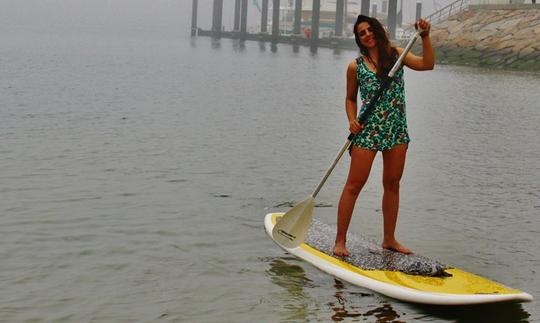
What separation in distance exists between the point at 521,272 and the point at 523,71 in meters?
40.8

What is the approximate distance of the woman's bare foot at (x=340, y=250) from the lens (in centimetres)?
748

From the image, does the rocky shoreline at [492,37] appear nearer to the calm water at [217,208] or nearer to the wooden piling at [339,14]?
the calm water at [217,208]

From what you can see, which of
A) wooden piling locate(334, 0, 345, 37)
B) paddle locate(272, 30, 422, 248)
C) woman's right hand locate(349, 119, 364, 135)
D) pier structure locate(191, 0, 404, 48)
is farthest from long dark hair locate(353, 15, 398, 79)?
wooden piling locate(334, 0, 345, 37)

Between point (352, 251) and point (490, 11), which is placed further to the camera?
point (490, 11)

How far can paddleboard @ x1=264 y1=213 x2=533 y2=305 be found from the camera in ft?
21.2

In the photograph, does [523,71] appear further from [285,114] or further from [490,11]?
[285,114]

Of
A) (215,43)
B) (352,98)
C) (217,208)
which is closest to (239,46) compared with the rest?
(215,43)

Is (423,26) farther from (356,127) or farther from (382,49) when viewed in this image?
(356,127)

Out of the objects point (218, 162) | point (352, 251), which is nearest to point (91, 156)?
point (218, 162)

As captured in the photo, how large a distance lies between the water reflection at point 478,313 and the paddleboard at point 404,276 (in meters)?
0.16

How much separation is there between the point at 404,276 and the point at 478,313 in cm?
63

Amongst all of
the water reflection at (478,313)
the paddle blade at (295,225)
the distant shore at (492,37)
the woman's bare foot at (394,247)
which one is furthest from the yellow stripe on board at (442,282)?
the distant shore at (492,37)

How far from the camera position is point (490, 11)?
59406 mm

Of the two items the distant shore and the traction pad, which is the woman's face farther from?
the distant shore
